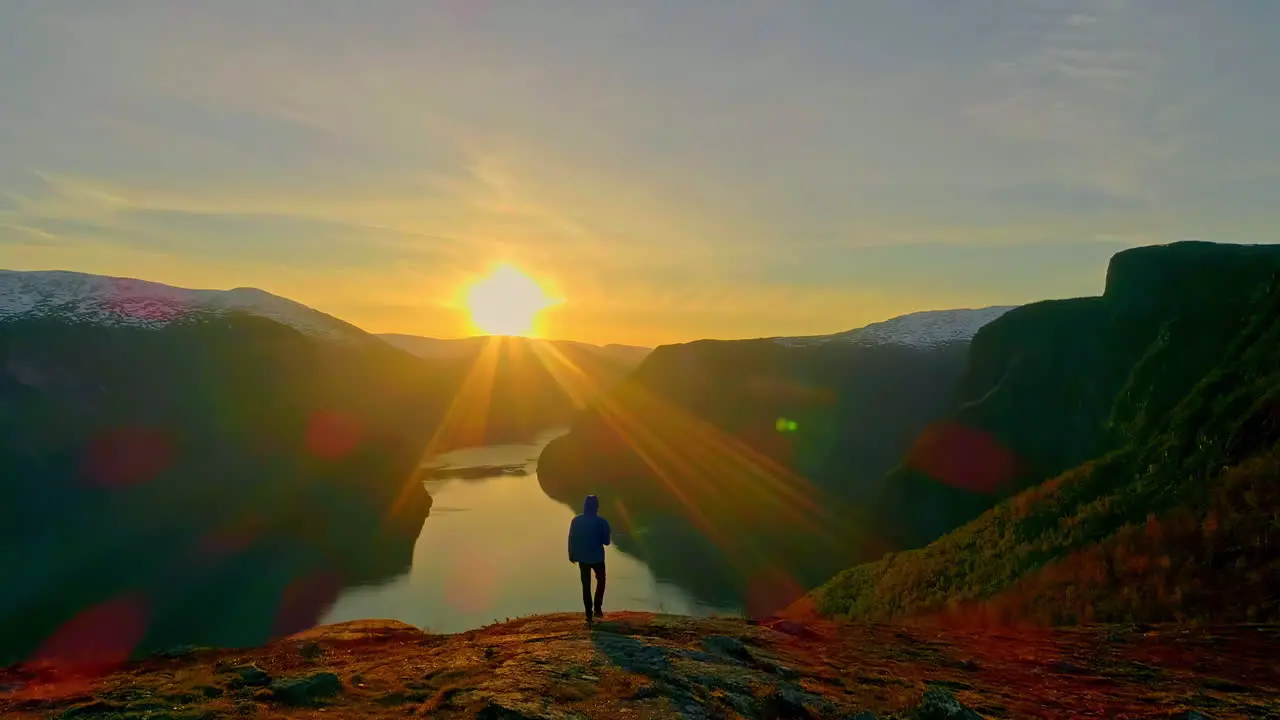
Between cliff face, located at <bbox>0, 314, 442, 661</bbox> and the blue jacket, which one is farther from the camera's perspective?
cliff face, located at <bbox>0, 314, 442, 661</bbox>

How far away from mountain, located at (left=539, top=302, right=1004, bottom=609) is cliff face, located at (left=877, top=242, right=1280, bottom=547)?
408 inches

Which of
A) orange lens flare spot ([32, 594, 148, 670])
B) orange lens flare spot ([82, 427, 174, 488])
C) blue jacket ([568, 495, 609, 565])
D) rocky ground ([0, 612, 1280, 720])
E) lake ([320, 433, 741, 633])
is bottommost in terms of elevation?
orange lens flare spot ([32, 594, 148, 670])

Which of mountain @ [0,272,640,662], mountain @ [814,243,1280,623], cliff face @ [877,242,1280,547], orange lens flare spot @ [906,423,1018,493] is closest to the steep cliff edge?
cliff face @ [877,242,1280,547]

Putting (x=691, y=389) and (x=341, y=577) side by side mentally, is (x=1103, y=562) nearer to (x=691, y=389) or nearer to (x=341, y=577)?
(x=341, y=577)

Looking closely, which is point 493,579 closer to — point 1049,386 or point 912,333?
point 1049,386

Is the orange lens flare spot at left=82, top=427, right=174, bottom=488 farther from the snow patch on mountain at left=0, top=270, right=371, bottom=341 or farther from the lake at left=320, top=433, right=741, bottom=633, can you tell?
the snow patch on mountain at left=0, top=270, right=371, bottom=341

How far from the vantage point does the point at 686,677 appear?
356 inches

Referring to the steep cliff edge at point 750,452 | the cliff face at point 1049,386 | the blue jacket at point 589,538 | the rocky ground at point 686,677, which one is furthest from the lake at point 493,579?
the cliff face at point 1049,386

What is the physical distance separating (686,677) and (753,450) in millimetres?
109938

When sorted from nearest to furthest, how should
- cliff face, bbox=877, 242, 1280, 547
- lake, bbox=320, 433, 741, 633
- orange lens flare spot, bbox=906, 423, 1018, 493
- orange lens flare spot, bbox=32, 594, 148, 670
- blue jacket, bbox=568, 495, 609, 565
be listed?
blue jacket, bbox=568, 495, 609, 565
orange lens flare spot, bbox=32, 594, 148, 670
cliff face, bbox=877, 242, 1280, 547
lake, bbox=320, 433, 741, 633
orange lens flare spot, bbox=906, 423, 1018, 493

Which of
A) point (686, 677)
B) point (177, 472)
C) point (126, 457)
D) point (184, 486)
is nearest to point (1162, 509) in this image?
point (686, 677)

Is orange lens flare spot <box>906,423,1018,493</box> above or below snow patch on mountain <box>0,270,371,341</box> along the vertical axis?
below

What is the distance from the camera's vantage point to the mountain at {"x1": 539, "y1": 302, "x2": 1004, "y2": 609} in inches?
3034

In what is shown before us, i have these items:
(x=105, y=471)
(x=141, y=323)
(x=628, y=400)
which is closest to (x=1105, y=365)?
(x=628, y=400)
